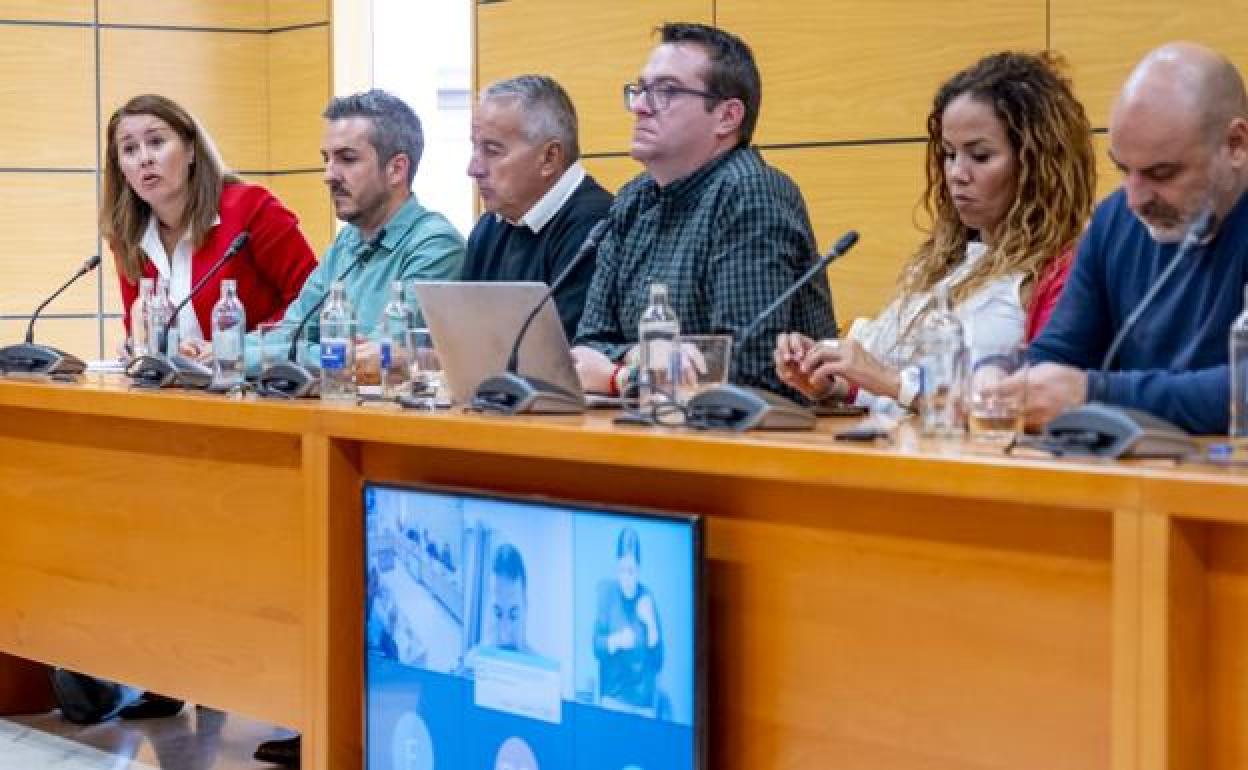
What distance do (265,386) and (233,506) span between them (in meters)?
0.20

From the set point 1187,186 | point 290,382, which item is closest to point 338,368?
point 290,382

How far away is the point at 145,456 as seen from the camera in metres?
3.28

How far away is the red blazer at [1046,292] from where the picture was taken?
2.93 meters

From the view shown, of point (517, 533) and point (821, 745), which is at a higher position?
point (517, 533)

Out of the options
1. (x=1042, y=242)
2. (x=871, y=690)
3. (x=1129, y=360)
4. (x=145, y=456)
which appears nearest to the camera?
(x=871, y=690)

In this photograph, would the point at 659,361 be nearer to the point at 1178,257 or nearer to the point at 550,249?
the point at 1178,257

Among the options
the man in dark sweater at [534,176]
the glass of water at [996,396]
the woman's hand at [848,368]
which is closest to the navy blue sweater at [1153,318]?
the glass of water at [996,396]

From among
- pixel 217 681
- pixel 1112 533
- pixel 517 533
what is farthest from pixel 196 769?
pixel 1112 533

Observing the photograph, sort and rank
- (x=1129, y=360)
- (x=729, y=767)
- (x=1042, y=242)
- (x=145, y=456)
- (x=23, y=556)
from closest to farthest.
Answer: (x=729, y=767), (x=1129, y=360), (x=1042, y=242), (x=145, y=456), (x=23, y=556)

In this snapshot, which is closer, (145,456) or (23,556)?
(145,456)

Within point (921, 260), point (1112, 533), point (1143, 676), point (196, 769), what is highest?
point (921, 260)

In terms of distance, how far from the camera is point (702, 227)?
10.6ft

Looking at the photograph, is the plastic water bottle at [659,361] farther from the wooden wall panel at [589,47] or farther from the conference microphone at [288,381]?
the wooden wall panel at [589,47]

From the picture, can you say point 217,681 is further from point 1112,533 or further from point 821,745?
point 1112,533
